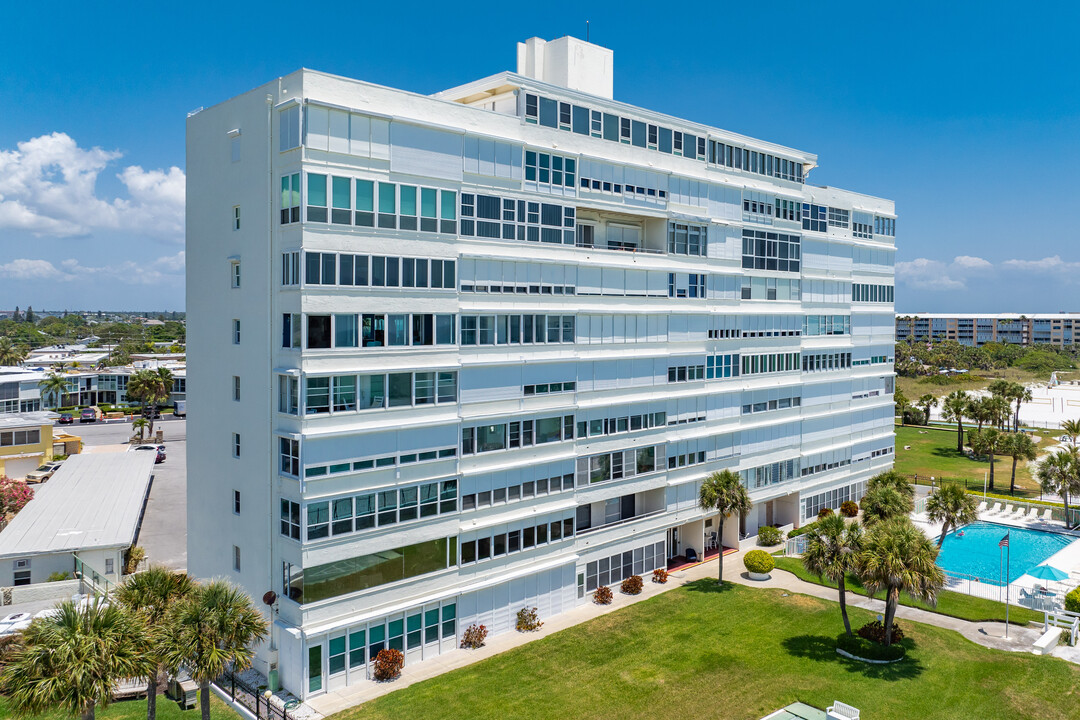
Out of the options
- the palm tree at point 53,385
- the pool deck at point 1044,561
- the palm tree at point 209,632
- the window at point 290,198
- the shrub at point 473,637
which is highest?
the window at point 290,198

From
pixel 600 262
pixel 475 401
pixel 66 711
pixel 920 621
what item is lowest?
pixel 920 621

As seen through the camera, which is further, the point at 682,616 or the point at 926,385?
the point at 926,385

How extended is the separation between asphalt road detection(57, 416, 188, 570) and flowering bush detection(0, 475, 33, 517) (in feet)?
26.7

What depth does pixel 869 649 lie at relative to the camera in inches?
1356

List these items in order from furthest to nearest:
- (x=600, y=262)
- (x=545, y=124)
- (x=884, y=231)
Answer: (x=884, y=231)
(x=600, y=262)
(x=545, y=124)

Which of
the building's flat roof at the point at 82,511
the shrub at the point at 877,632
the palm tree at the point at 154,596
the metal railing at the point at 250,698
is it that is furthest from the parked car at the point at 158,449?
the shrub at the point at 877,632

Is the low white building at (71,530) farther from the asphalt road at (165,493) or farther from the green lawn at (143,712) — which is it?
the green lawn at (143,712)

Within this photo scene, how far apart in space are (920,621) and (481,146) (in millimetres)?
33786

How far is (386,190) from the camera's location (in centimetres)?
3144

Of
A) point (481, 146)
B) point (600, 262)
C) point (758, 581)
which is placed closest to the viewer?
point (481, 146)

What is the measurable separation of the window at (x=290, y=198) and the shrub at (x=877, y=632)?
107 feet

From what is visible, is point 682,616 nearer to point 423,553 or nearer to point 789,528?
point 423,553

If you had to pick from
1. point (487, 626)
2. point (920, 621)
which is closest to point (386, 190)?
point (487, 626)

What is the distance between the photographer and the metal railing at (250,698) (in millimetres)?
28609
